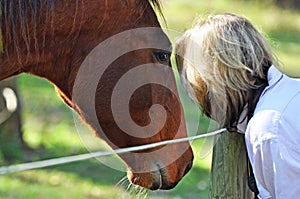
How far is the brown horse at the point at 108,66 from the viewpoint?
254 cm

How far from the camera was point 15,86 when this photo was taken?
618 centimetres

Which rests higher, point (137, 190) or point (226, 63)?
point (226, 63)

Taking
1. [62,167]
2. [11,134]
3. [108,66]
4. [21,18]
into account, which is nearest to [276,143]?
[108,66]

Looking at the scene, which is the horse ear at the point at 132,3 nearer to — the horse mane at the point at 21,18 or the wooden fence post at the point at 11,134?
the horse mane at the point at 21,18

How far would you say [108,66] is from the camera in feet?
8.82

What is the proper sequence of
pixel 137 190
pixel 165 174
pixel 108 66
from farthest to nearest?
pixel 137 190, pixel 165 174, pixel 108 66

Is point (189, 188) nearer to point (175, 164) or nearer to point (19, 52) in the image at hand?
point (175, 164)

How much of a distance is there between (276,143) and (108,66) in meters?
0.75

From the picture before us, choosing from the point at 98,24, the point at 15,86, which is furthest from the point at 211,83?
the point at 15,86

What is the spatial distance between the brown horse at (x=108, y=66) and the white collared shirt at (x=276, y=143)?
1.54 feet

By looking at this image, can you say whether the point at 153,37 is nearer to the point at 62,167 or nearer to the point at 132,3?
the point at 132,3

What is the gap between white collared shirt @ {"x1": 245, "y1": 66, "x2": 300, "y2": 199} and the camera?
7.59 feet

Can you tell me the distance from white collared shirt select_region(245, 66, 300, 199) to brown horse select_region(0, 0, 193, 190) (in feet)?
1.54

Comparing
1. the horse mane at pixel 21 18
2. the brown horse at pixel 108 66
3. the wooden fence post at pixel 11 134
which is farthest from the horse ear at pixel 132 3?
the wooden fence post at pixel 11 134
